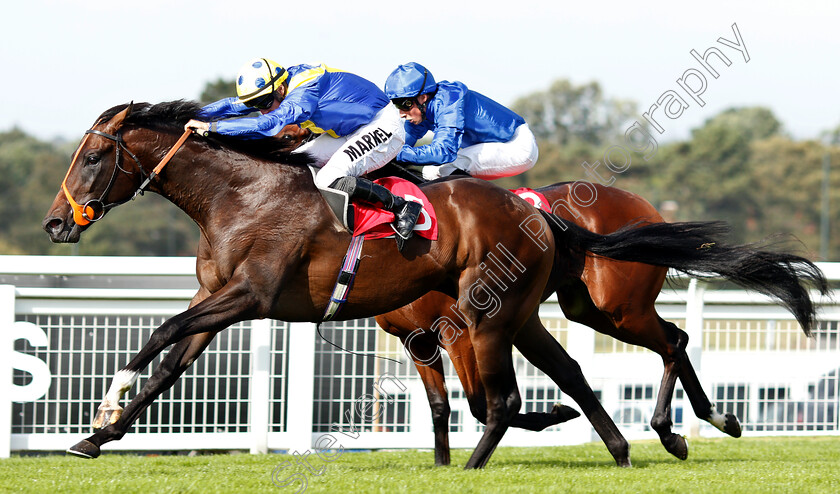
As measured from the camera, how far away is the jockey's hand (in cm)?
434

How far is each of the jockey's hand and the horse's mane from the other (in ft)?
0.20

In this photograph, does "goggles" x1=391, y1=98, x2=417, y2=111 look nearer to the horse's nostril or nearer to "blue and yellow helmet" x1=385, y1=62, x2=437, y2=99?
"blue and yellow helmet" x1=385, y1=62, x2=437, y2=99

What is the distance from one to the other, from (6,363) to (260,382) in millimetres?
1530

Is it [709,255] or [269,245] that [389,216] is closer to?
[269,245]

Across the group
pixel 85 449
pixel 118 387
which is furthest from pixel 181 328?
pixel 85 449

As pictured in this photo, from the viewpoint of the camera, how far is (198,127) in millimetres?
4348

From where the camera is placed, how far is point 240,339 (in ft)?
20.3

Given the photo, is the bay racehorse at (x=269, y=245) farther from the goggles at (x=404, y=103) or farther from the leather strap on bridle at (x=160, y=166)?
the goggles at (x=404, y=103)

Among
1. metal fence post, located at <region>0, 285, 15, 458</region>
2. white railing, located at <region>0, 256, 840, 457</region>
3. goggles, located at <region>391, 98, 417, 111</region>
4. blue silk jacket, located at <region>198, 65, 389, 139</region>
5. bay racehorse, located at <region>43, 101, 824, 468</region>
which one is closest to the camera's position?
bay racehorse, located at <region>43, 101, 824, 468</region>

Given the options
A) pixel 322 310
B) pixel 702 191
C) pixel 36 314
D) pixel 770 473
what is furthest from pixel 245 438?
pixel 702 191

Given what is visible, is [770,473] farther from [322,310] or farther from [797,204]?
[797,204]

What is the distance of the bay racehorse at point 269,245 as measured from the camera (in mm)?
4141

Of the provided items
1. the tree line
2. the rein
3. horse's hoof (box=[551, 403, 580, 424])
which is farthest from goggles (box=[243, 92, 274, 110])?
the tree line

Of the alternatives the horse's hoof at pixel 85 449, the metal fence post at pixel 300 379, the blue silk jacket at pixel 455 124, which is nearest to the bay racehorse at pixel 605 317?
the blue silk jacket at pixel 455 124
